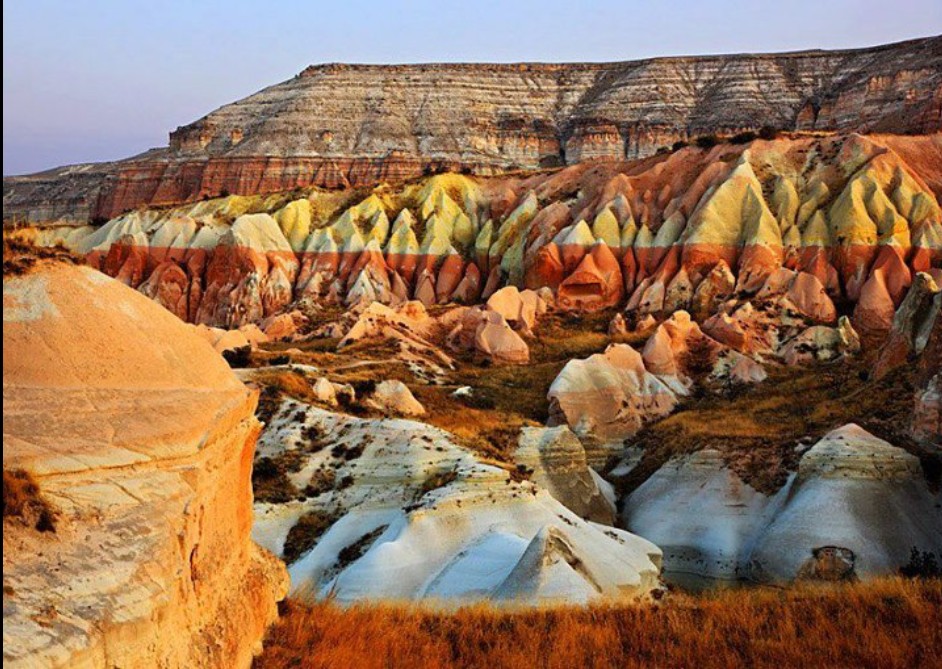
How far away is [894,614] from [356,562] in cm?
976

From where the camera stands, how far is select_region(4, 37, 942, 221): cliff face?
96.2 metres

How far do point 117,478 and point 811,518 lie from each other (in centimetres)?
1744

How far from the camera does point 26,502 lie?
5.91m

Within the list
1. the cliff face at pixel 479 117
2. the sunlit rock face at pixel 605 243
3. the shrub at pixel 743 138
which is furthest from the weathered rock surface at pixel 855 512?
the cliff face at pixel 479 117

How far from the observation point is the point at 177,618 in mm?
6715

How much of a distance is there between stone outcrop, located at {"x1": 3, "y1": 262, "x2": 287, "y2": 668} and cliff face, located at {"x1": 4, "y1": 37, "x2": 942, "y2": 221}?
84.5 m

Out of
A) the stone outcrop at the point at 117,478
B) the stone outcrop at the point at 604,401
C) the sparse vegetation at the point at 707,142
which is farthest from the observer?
the sparse vegetation at the point at 707,142

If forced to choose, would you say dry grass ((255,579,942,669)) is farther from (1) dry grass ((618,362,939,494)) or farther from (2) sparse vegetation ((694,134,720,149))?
(2) sparse vegetation ((694,134,720,149))

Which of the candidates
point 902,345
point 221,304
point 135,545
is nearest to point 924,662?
point 135,545

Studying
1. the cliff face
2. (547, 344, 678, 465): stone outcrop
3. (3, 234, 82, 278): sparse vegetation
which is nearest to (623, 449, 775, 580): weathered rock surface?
(547, 344, 678, 465): stone outcrop

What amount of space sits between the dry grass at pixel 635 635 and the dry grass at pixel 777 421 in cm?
1267

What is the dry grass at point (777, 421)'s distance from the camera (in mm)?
24047

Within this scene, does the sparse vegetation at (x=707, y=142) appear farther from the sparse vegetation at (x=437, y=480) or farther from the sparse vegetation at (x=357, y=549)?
the sparse vegetation at (x=357, y=549)

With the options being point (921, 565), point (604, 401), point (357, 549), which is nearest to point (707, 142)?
point (604, 401)
